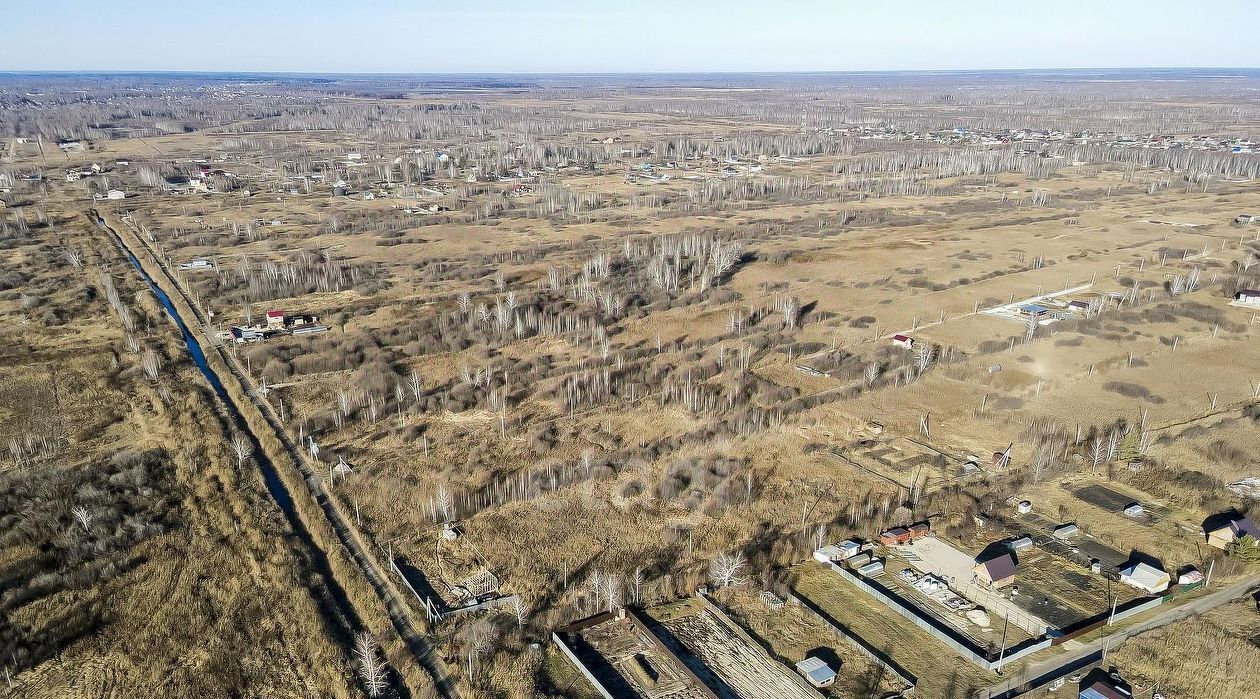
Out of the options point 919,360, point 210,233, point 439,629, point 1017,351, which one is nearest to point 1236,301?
point 1017,351

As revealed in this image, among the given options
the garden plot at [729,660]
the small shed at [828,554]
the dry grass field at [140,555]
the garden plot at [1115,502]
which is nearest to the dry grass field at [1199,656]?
the garden plot at [1115,502]

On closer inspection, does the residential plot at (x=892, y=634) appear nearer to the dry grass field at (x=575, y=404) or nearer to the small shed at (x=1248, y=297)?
the dry grass field at (x=575, y=404)

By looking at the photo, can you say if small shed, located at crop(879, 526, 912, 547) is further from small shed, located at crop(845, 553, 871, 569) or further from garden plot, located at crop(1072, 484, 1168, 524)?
garden plot, located at crop(1072, 484, 1168, 524)

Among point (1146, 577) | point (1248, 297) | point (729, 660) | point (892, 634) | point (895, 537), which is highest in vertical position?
point (1248, 297)

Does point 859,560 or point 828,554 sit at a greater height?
point 828,554

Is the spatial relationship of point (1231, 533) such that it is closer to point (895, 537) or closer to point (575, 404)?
point (895, 537)

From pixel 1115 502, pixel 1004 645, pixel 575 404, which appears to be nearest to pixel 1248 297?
pixel 1115 502
